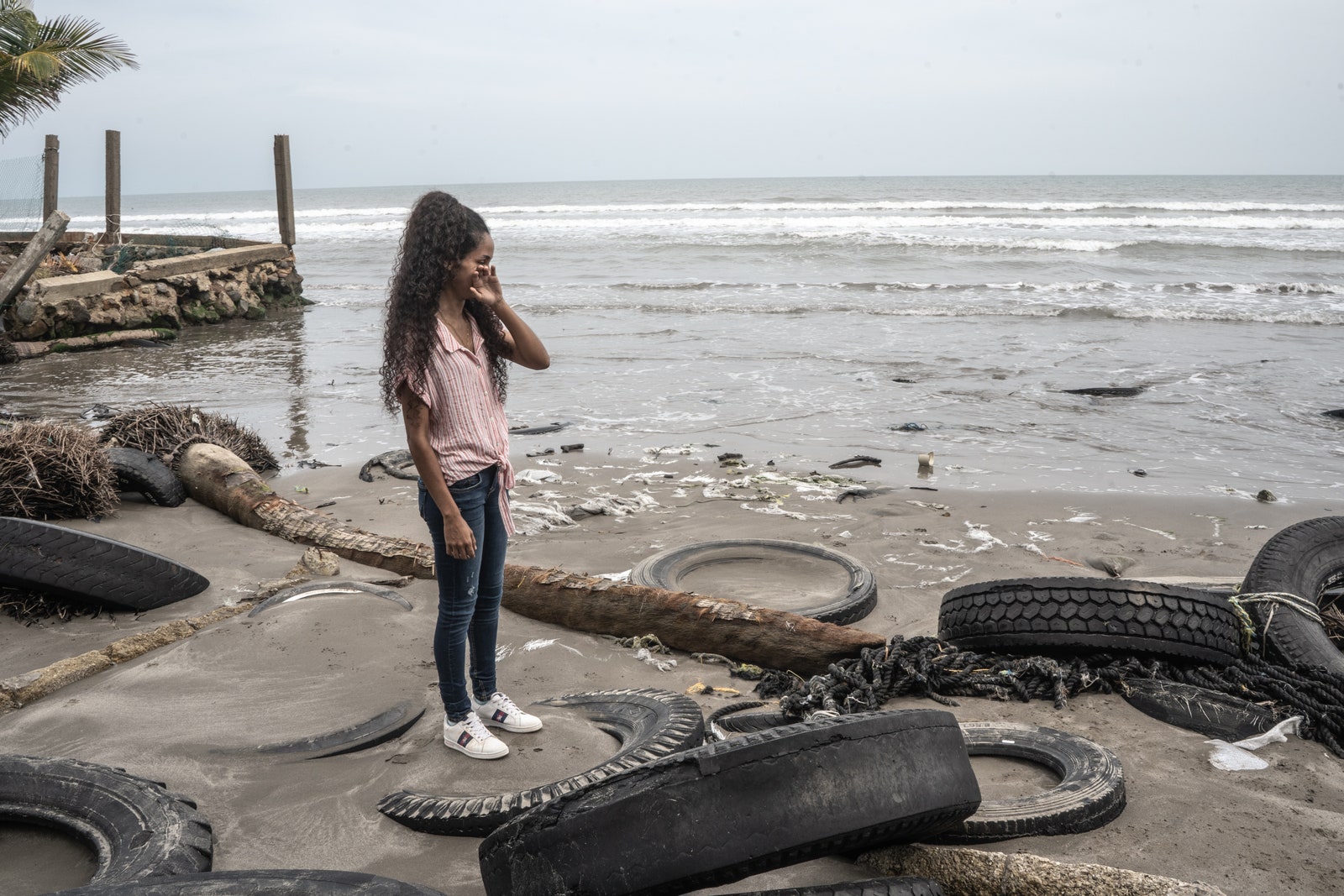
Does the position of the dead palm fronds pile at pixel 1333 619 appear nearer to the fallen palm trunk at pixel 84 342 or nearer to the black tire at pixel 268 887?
the black tire at pixel 268 887

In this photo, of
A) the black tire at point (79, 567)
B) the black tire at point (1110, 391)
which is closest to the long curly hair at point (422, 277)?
the black tire at point (79, 567)

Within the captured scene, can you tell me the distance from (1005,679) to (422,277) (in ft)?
9.48

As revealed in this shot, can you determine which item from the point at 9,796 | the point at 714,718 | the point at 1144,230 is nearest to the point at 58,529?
the point at 9,796

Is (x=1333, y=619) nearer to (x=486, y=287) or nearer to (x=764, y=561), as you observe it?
(x=764, y=561)

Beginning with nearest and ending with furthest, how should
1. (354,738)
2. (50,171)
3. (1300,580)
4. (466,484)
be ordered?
(466,484)
(354,738)
(1300,580)
(50,171)

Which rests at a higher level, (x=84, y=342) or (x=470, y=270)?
(x=470, y=270)

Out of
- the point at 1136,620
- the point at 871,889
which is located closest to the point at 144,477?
the point at 871,889

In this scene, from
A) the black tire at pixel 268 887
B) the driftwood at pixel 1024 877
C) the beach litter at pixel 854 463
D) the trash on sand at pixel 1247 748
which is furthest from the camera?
the beach litter at pixel 854 463

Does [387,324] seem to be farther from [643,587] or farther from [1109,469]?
[1109,469]

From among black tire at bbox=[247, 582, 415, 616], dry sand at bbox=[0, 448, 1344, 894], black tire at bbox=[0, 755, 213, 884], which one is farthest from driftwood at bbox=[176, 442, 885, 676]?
black tire at bbox=[0, 755, 213, 884]

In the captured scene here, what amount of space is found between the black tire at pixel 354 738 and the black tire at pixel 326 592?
1109 mm

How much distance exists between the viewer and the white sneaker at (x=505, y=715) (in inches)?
140

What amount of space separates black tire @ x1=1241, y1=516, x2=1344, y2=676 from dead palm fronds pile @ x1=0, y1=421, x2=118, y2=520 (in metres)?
6.70

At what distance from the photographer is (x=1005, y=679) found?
13.2 feet
